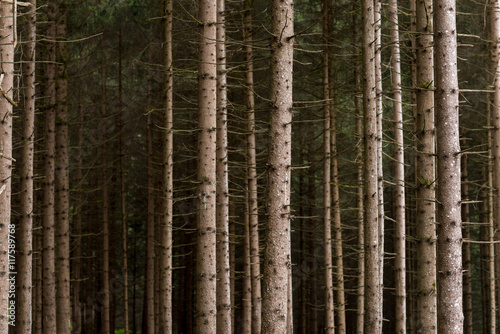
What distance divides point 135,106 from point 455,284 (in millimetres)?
11767

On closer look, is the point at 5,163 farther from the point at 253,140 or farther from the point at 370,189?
the point at 253,140

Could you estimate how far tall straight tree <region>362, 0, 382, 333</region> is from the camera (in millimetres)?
8680

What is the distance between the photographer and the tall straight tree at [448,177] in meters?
5.50

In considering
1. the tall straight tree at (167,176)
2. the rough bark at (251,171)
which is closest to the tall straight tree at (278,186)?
the tall straight tree at (167,176)

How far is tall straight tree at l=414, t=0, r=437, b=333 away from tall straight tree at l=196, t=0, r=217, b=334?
2606mm

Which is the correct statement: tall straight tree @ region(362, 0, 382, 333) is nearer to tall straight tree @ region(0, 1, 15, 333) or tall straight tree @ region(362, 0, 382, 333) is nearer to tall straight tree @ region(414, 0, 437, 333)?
tall straight tree @ region(414, 0, 437, 333)

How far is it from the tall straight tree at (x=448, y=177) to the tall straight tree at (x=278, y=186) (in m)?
1.49

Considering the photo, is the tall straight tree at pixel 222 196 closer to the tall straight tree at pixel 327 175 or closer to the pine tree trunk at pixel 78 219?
the tall straight tree at pixel 327 175

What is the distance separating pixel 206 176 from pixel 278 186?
187 centimetres

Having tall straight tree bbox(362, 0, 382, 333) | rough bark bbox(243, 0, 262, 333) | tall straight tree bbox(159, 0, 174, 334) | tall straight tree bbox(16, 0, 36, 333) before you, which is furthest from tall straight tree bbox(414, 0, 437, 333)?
tall straight tree bbox(16, 0, 36, 333)

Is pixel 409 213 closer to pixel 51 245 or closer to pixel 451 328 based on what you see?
pixel 51 245

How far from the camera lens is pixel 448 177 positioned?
557cm

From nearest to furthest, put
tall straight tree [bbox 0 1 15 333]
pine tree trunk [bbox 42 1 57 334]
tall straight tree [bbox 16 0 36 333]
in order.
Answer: tall straight tree [bbox 0 1 15 333] → tall straight tree [bbox 16 0 36 333] → pine tree trunk [bbox 42 1 57 334]

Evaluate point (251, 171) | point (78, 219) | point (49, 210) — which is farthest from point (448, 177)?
point (78, 219)
